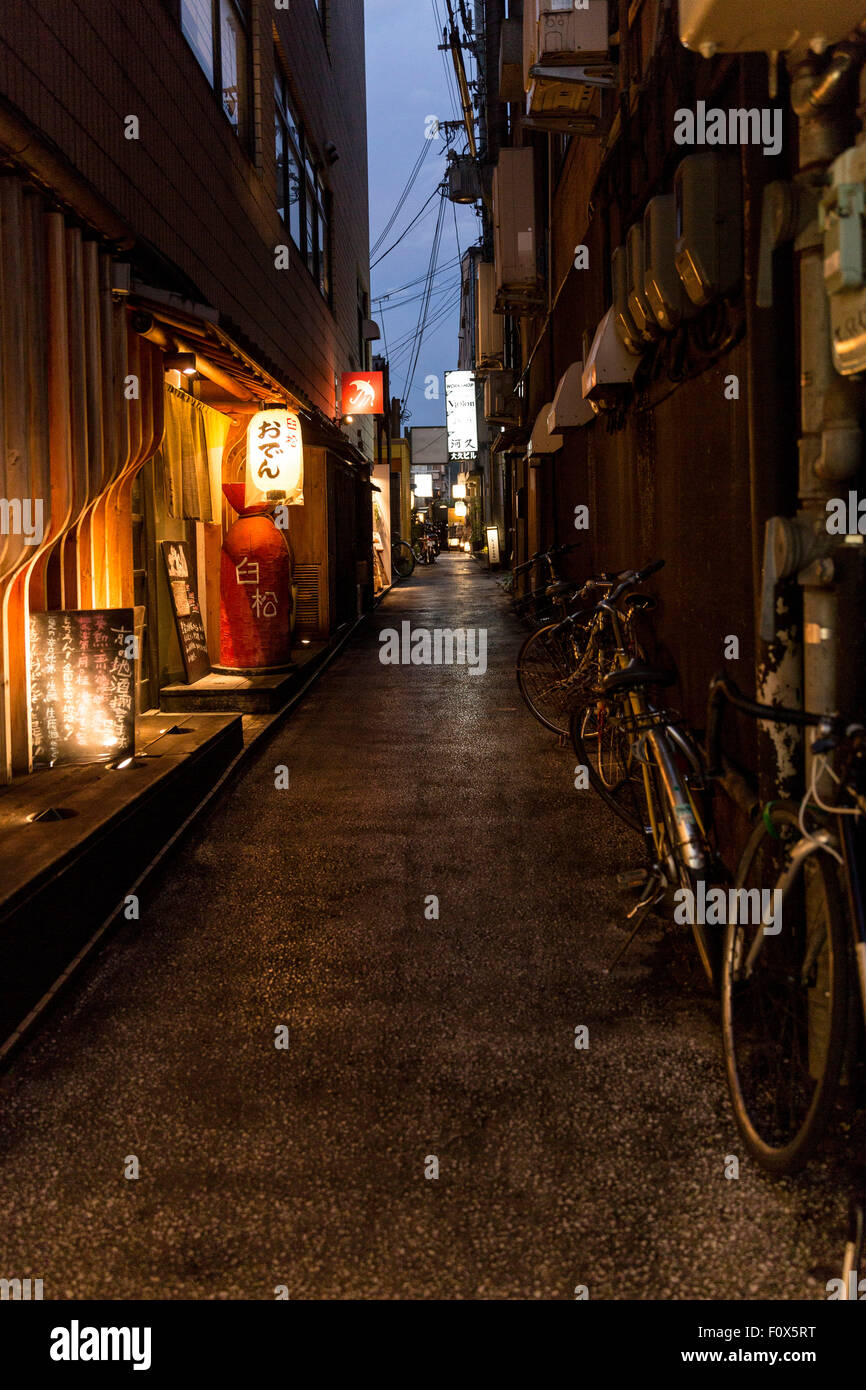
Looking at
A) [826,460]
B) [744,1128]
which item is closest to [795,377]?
[826,460]

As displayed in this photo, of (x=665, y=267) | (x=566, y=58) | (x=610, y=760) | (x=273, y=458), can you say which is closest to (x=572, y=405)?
(x=566, y=58)

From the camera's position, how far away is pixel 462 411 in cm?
5628

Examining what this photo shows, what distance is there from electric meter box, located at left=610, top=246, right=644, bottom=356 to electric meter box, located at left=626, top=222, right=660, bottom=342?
0.11 m

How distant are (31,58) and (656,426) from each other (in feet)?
17.6

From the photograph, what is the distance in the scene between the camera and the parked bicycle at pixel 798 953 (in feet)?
9.34

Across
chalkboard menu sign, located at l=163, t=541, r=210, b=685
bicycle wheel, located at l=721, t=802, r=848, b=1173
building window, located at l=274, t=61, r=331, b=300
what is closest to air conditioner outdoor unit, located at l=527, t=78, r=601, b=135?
chalkboard menu sign, located at l=163, t=541, r=210, b=685

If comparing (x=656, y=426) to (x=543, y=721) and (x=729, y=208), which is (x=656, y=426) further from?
(x=543, y=721)

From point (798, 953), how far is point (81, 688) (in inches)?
211

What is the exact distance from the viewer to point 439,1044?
13.7ft

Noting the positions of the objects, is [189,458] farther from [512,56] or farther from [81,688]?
[512,56]

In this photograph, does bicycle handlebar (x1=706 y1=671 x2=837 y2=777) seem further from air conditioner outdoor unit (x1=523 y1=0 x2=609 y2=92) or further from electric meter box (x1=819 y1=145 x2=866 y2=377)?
air conditioner outdoor unit (x1=523 y1=0 x2=609 y2=92)

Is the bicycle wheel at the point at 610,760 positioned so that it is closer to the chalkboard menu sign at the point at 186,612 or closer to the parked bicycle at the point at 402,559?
the chalkboard menu sign at the point at 186,612

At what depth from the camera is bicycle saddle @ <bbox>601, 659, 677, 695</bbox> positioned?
4852 mm

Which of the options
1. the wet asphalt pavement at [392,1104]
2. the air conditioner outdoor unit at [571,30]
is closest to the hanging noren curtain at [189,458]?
the air conditioner outdoor unit at [571,30]
